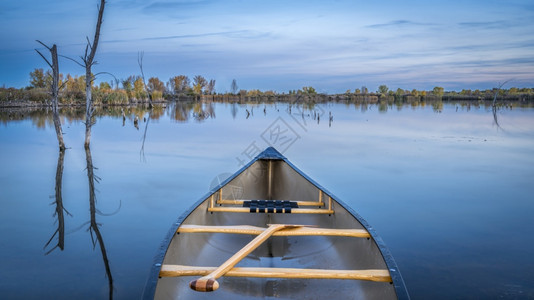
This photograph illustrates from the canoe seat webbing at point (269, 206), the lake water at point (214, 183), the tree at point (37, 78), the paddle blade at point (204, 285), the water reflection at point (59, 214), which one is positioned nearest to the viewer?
Answer: the paddle blade at point (204, 285)

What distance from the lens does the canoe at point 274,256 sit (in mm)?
Answer: 3512

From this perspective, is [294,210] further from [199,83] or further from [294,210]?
[199,83]

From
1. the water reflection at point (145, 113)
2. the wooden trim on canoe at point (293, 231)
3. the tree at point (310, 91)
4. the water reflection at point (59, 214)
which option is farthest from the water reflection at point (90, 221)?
the tree at point (310, 91)

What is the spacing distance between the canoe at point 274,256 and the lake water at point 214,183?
1053 mm

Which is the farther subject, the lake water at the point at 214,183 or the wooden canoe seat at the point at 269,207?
the wooden canoe seat at the point at 269,207

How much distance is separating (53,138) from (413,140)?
63.6 feet

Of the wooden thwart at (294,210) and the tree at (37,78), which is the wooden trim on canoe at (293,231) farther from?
the tree at (37,78)

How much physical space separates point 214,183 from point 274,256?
7.00m

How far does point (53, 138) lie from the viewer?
22.1m

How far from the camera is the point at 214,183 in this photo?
1181 cm

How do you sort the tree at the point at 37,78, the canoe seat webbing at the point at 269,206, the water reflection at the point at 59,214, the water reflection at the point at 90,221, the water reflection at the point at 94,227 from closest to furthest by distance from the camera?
the water reflection at the point at 94,227 < the canoe seat webbing at the point at 269,206 < the water reflection at the point at 90,221 < the water reflection at the point at 59,214 < the tree at the point at 37,78

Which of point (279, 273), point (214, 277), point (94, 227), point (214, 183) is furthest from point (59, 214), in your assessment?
point (279, 273)

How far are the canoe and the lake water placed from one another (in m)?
1.05

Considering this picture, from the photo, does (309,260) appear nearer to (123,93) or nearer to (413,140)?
(413,140)
